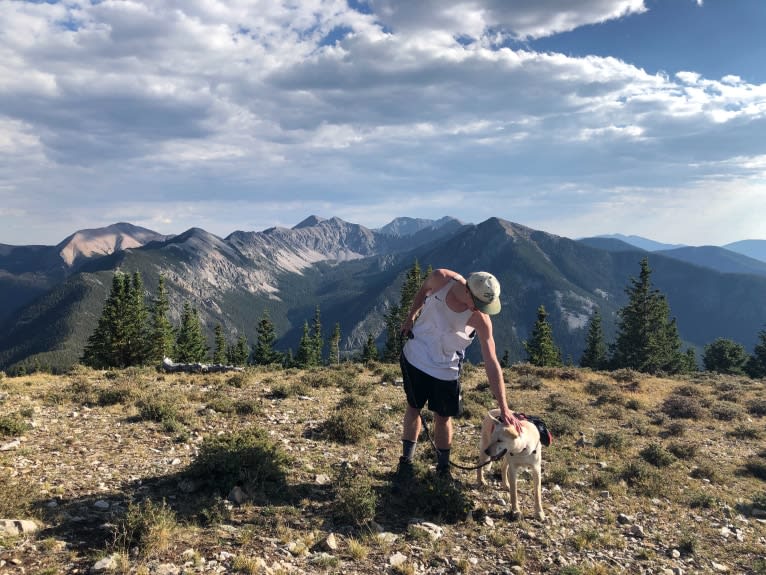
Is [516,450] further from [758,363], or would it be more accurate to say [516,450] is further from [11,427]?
[758,363]

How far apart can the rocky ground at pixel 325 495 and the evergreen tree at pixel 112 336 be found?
43.2m

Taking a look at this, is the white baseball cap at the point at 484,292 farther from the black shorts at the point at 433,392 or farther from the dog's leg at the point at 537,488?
the dog's leg at the point at 537,488

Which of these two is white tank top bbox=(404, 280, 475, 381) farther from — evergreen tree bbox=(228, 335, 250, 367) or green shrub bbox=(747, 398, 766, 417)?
evergreen tree bbox=(228, 335, 250, 367)

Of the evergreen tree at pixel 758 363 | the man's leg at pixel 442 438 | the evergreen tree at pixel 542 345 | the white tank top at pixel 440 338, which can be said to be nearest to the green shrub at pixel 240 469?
the man's leg at pixel 442 438

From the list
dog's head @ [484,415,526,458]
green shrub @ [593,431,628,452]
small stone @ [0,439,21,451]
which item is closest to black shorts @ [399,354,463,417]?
dog's head @ [484,415,526,458]

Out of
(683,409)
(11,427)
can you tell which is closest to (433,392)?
(11,427)

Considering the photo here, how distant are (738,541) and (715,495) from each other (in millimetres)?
2043

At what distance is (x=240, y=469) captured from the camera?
698 centimetres

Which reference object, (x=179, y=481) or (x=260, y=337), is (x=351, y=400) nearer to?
(x=179, y=481)

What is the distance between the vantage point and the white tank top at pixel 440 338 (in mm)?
6750

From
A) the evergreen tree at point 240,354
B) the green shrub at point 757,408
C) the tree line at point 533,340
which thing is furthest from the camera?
the evergreen tree at point 240,354

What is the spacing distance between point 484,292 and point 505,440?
2.45 meters

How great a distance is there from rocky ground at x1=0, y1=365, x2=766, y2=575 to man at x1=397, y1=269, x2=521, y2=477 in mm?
1150

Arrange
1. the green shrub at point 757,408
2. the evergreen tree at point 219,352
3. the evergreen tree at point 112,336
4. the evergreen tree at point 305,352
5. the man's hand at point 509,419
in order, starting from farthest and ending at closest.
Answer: the evergreen tree at point 305,352
the evergreen tree at point 219,352
the evergreen tree at point 112,336
the green shrub at point 757,408
the man's hand at point 509,419
